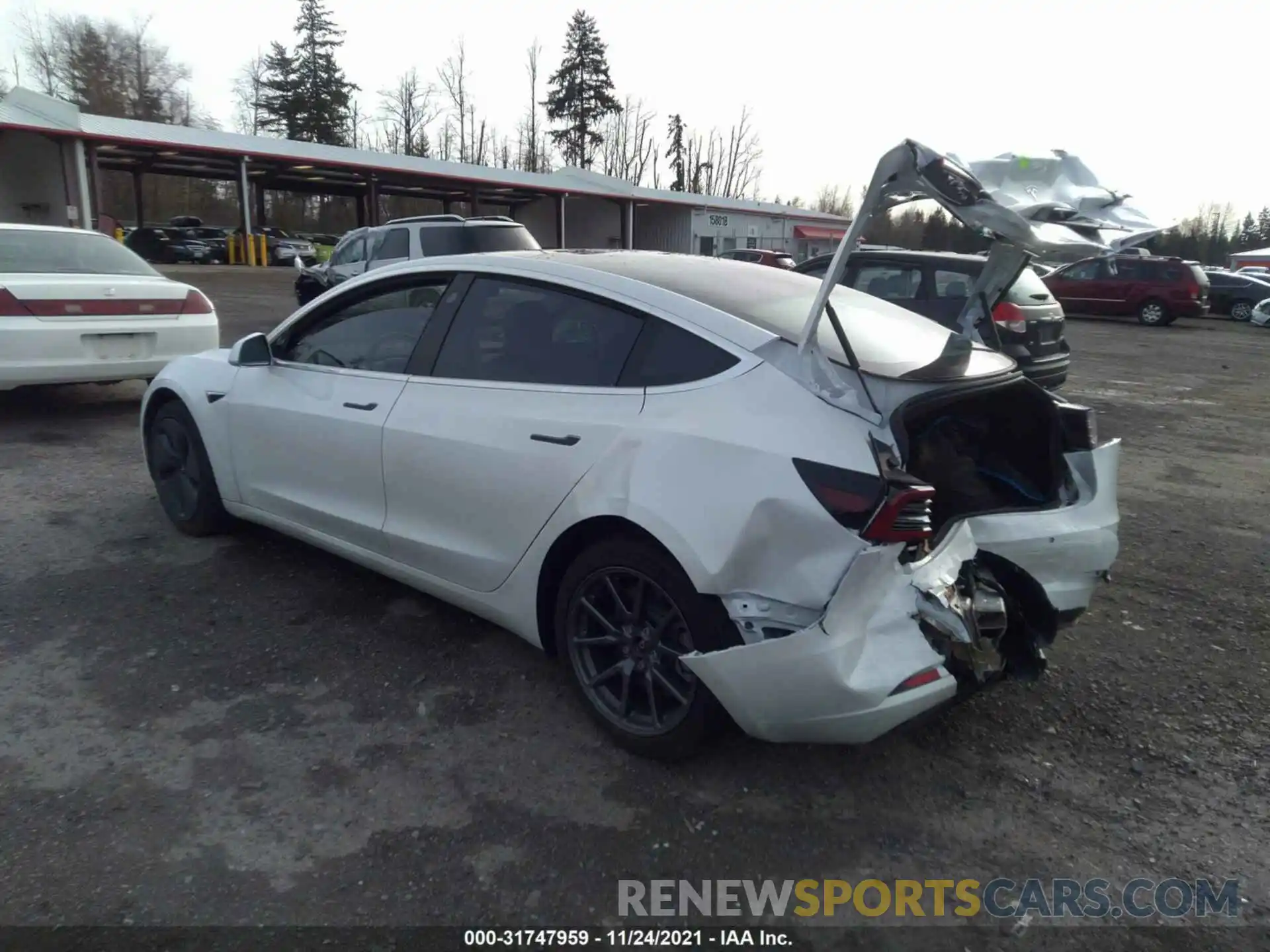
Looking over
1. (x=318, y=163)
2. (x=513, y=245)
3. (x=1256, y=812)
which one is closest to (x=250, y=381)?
(x=1256, y=812)

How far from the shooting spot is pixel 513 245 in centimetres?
1270

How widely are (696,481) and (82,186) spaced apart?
30.2 metres

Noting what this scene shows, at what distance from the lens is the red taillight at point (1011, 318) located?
862 cm

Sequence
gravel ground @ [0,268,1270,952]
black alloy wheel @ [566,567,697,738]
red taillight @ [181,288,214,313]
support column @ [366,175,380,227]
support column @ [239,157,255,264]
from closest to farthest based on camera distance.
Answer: gravel ground @ [0,268,1270,952] < black alloy wheel @ [566,567,697,738] < red taillight @ [181,288,214,313] < support column @ [239,157,255,264] < support column @ [366,175,380,227]

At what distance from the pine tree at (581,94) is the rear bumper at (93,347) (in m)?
58.8

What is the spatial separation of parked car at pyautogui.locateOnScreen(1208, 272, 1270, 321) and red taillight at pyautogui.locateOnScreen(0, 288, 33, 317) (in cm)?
2942

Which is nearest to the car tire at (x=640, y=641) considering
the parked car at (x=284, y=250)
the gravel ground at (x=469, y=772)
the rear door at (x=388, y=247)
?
the gravel ground at (x=469, y=772)

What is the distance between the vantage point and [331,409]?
3818mm

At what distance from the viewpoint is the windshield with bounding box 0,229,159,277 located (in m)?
6.89

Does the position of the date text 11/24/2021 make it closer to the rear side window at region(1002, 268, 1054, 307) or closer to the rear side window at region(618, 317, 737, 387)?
the rear side window at region(618, 317, 737, 387)

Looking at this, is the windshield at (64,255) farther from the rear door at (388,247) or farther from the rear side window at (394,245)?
the rear side window at (394,245)

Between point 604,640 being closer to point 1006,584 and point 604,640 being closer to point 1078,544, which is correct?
point 1006,584

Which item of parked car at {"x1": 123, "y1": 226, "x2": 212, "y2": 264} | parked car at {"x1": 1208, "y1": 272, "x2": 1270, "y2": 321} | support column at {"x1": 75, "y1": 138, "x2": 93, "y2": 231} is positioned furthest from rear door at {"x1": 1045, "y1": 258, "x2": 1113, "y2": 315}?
parked car at {"x1": 123, "y1": 226, "x2": 212, "y2": 264}

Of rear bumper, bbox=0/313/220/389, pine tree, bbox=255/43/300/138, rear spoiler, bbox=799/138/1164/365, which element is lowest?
rear bumper, bbox=0/313/220/389
